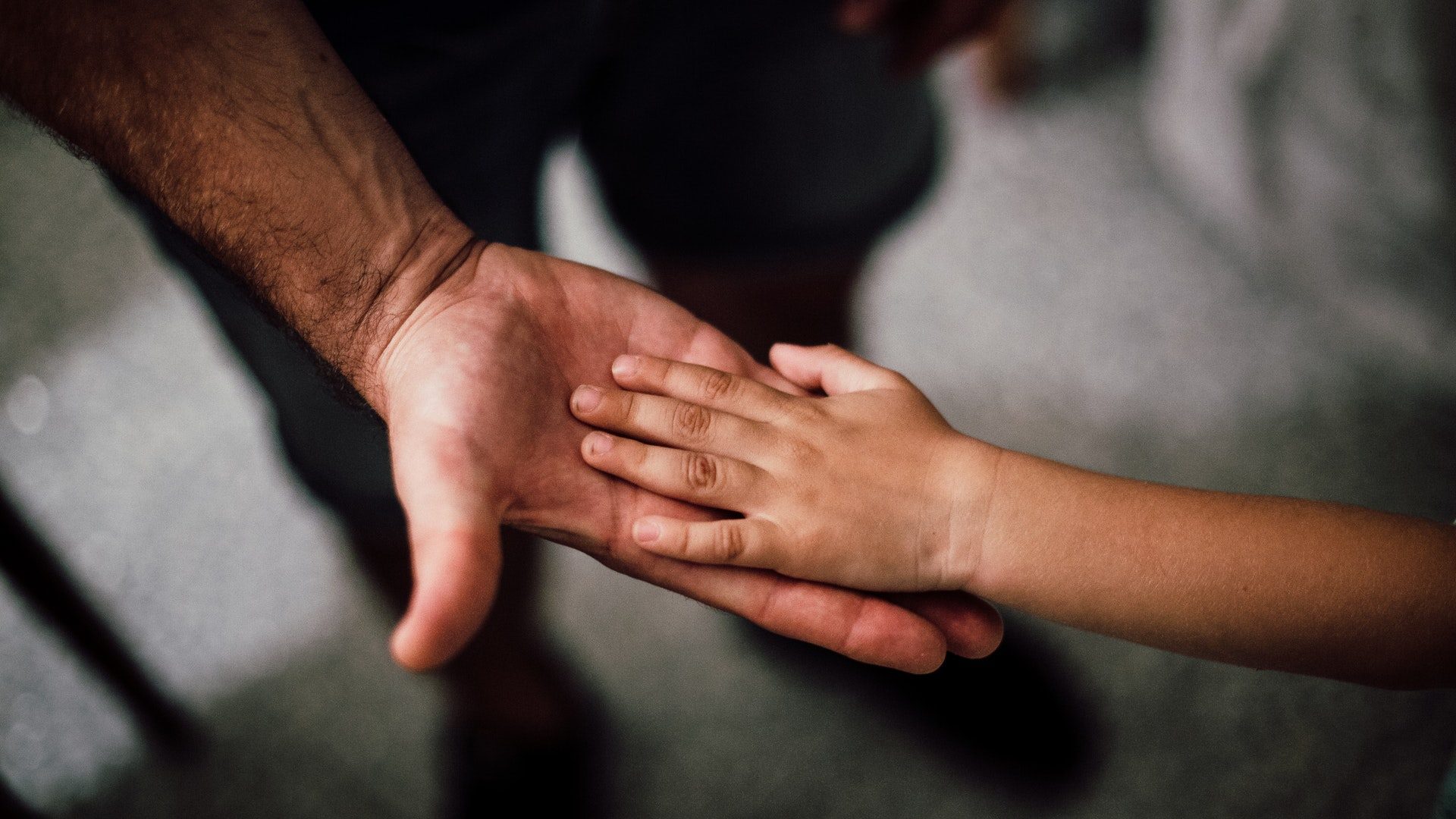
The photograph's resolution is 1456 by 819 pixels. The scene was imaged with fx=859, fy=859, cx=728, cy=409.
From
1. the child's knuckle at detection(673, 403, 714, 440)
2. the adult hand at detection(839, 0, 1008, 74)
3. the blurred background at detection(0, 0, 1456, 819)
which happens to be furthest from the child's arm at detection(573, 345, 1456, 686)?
the adult hand at detection(839, 0, 1008, 74)

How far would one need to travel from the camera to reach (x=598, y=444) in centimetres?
50

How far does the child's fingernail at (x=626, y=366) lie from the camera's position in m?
0.54

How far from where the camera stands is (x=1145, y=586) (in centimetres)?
53

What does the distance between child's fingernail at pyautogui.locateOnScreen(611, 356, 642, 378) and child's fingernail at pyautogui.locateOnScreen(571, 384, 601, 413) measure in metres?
0.03

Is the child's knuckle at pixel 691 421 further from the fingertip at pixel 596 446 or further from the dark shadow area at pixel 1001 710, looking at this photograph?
the dark shadow area at pixel 1001 710

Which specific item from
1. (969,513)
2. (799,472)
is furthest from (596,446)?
(969,513)

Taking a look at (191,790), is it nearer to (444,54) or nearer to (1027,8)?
(444,54)

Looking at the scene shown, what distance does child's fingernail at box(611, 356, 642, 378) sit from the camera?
1.77ft

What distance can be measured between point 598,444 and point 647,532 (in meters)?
0.06

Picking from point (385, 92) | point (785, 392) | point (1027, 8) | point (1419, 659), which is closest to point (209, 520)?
point (385, 92)

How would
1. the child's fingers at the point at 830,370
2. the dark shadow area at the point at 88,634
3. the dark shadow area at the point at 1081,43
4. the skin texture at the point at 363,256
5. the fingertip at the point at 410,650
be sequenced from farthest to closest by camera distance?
the dark shadow area at the point at 1081,43 → the dark shadow area at the point at 88,634 → the child's fingers at the point at 830,370 → the skin texture at the point at 363,256 → the fingertip at the point at 410,650

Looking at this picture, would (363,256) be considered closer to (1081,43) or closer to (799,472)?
(799,472)

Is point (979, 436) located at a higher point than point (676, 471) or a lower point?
lower

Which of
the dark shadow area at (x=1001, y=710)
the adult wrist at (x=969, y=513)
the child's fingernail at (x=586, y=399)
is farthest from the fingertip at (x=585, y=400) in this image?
the dark shadow area at (x=1001, y=710)
